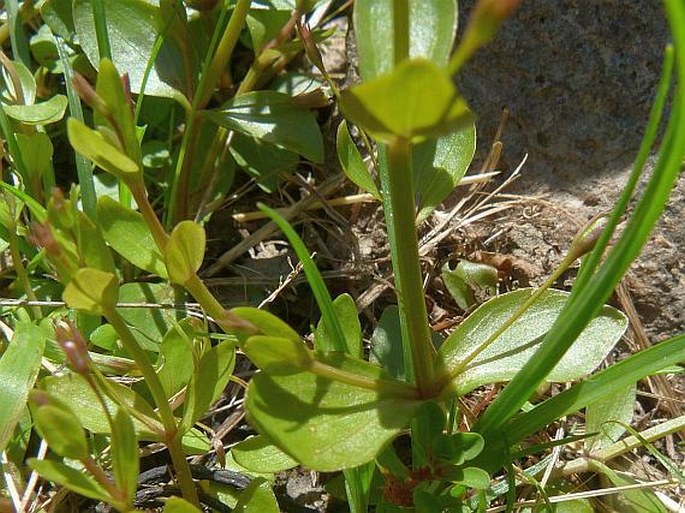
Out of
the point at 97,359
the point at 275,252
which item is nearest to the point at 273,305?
the point at 275,252

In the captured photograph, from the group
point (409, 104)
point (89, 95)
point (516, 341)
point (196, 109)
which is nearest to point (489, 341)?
point (516, 341)

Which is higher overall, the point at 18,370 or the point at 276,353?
the point at 276,353

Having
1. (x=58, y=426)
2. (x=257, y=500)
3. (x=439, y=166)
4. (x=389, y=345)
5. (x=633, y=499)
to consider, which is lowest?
(x=633, y=499)

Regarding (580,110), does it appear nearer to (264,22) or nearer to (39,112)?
(264,22)

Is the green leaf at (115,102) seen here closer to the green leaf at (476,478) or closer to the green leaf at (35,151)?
the green leaf at (35,151)

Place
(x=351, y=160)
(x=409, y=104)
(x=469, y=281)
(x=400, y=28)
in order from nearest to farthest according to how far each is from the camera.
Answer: (x=409, y=104)
(x=400, y=28)
(x=351, y=160)
(x=469, y=281)

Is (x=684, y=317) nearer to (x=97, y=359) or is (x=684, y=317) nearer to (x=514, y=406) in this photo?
(x=514, y=406)
